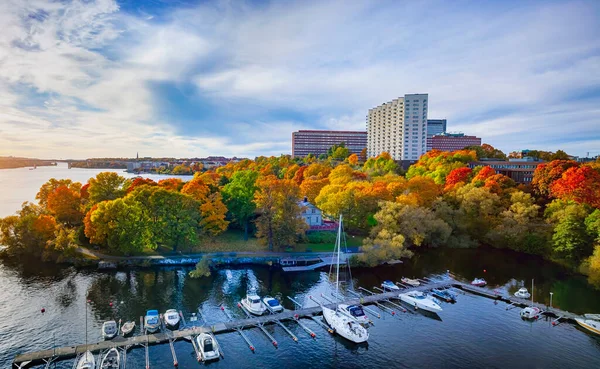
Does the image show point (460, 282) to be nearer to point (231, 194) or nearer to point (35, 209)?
point (231, 194)

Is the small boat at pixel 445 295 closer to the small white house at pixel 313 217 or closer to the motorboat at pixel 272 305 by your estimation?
the motorboat at pixel 272 305

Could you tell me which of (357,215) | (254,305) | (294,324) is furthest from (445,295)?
(357,215)

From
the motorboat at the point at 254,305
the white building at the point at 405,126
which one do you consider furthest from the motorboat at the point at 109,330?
the white building at the point at 405,126

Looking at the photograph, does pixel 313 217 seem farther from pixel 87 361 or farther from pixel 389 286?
pixel 87 361

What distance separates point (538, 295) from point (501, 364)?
20620 mm

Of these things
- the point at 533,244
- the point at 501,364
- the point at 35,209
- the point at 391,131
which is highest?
the point at 391,131

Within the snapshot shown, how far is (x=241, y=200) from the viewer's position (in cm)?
6706

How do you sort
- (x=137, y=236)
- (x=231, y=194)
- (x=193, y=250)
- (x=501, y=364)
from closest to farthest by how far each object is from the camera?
(x=501, y=364) < (x=137, y=236) < (x=193, y=250) < (x=231, y=194)

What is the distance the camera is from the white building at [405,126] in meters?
142

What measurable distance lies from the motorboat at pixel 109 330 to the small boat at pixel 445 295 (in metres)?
35.8

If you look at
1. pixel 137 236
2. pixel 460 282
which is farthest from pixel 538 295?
pixel 137 236

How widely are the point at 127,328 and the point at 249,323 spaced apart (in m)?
11.2

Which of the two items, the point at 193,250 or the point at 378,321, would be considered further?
the point at 193,250

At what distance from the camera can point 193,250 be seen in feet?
189
